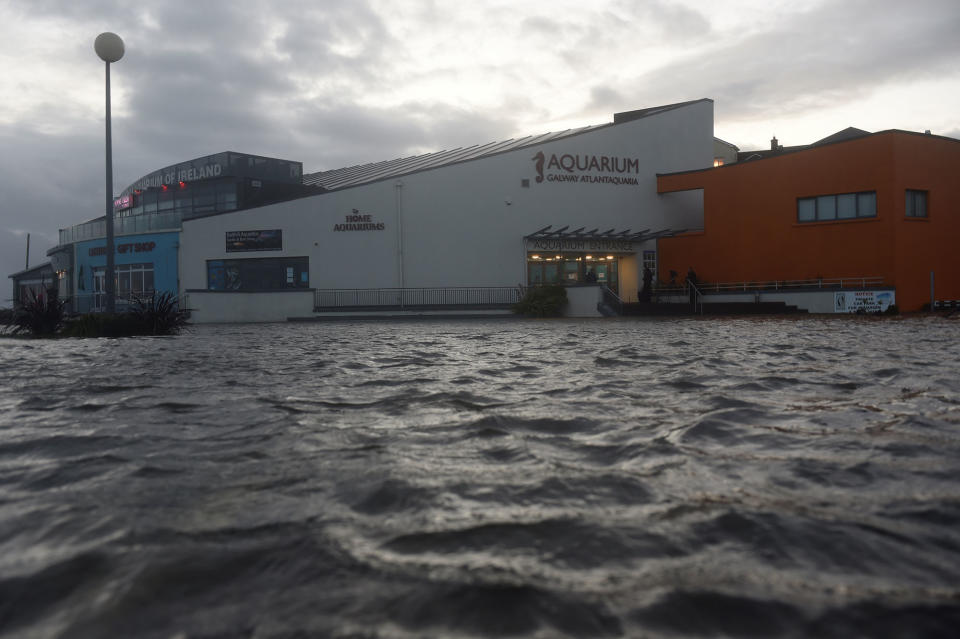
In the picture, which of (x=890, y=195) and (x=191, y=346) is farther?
(x=890, y=195)

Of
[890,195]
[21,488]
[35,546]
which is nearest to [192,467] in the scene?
[21,488]

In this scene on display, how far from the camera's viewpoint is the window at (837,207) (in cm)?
2738

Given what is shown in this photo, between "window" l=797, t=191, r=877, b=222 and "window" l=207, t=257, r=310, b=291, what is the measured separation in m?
23.0

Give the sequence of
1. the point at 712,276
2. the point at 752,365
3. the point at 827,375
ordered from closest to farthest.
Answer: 1. the point at 827,375
2. the point at 752,365
3. the point at 712,276

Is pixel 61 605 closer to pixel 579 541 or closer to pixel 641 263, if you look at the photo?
pixel 579 541

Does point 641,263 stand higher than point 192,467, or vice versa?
point 641,263

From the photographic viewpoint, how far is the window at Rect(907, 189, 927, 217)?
88.7 feet

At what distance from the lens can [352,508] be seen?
7.68 feet

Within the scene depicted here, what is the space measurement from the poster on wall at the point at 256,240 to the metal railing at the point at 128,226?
3.30 metres

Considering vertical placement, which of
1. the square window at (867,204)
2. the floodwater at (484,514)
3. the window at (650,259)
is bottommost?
the floodwater at (484,514)

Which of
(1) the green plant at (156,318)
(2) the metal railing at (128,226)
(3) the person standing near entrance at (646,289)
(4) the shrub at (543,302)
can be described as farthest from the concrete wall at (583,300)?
(2) the metal railing at (128,226)

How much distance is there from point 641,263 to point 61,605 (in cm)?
3738

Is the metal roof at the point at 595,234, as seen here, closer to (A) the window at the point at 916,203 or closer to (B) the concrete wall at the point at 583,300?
(B) the concrete wall at the point at 583,300

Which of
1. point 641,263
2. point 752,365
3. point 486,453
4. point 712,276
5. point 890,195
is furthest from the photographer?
point 641,263
